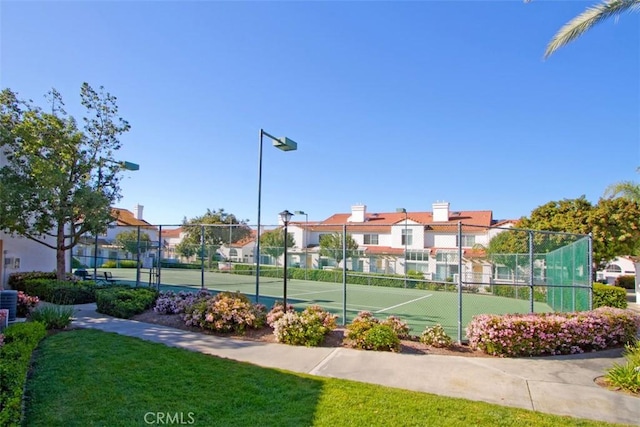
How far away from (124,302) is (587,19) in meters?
12.2

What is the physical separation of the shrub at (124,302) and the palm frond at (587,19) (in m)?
11.4

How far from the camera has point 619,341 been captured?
789 centimetres

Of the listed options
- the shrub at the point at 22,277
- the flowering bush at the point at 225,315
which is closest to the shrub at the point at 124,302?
the flowering bush at the point at 225,315

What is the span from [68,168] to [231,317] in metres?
8.52

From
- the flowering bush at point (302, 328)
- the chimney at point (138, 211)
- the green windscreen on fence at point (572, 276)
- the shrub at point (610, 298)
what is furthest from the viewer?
the chimney at point (138, 211)

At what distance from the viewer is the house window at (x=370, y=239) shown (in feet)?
143

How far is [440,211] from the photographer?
43.0m

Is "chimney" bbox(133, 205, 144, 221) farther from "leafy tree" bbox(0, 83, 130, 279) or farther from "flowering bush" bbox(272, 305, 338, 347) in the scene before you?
"flowering bush" bbox(272, 305, 338, 347)

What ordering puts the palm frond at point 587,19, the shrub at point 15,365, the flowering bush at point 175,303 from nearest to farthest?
1. the shrub at point 15,365
2. the palm frond at point 587,19
3. the flowering bush at point 175,303

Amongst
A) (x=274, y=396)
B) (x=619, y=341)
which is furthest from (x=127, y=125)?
(x=619, y=341)

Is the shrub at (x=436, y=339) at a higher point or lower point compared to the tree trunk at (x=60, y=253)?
lower

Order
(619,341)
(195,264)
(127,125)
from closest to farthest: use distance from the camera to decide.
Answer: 1. (619,341)
2. (127,125)
3. (195,264)

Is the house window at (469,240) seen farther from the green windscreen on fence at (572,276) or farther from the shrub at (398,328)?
the shrub at (398,328)

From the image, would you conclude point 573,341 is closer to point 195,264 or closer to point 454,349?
point 454,349
